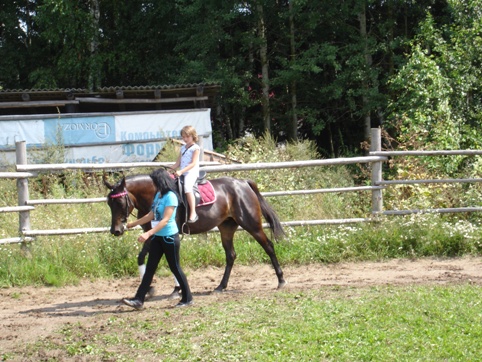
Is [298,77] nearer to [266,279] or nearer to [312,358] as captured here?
[266,279]

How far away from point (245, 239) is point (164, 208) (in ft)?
10.9

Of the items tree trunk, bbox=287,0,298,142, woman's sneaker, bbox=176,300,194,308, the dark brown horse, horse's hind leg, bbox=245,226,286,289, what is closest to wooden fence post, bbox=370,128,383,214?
the dark brown horse

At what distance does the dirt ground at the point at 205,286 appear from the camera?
715 centimetres

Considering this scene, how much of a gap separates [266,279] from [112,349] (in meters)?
3.63

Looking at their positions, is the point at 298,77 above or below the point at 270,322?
above

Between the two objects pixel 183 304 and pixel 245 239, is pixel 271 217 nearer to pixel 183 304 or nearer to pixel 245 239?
pixel 245 239

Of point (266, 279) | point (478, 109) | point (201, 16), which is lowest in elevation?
point (266, 279)

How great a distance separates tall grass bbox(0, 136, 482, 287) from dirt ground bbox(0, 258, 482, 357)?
218 mm

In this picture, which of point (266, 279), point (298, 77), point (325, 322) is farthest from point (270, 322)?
point (298, 77)

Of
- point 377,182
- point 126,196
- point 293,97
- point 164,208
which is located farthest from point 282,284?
point 293,97

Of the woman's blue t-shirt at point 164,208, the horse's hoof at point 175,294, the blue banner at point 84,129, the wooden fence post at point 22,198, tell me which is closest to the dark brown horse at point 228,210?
the horse's hoof at point 175,294

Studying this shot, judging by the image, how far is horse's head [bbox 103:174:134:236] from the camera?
→ 7.36 meters

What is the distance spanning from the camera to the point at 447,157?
13.6 m

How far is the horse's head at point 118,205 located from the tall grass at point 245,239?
1885 millimetres
